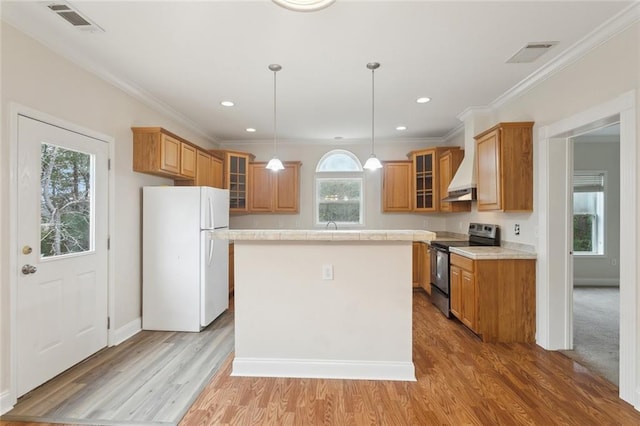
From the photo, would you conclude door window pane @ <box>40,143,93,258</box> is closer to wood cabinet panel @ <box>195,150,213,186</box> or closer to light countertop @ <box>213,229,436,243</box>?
light countertop @ <box>213,229,436,243</box>

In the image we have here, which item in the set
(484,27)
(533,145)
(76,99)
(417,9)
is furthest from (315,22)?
(533,145)

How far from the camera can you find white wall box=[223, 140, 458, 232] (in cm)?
591

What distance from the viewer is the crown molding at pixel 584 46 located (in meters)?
2.15

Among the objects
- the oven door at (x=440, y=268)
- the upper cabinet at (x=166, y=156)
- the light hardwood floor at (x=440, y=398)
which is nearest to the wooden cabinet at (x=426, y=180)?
the oven door at (x=440, y=268)

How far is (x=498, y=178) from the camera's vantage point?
132 inches

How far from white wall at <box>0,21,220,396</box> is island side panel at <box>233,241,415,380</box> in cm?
156

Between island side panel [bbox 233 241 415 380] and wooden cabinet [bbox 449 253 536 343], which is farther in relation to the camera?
wooden cabinet [bbox 449 253 536 343]

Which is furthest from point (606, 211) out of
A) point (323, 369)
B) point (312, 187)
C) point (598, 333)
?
point (323, 369)

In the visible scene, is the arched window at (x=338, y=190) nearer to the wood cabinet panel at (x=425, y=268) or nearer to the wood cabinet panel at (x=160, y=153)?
the wood cabinet panel at (x=425, y=268)

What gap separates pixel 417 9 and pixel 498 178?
2057mm

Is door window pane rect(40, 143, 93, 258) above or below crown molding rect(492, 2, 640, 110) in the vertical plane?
below

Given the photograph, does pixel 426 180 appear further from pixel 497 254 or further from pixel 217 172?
pixel 217 172

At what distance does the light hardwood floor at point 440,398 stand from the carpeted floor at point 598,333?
0.18 m

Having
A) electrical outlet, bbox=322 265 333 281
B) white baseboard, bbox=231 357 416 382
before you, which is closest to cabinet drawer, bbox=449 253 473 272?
white baseboard, bbox=231 357 416 382
